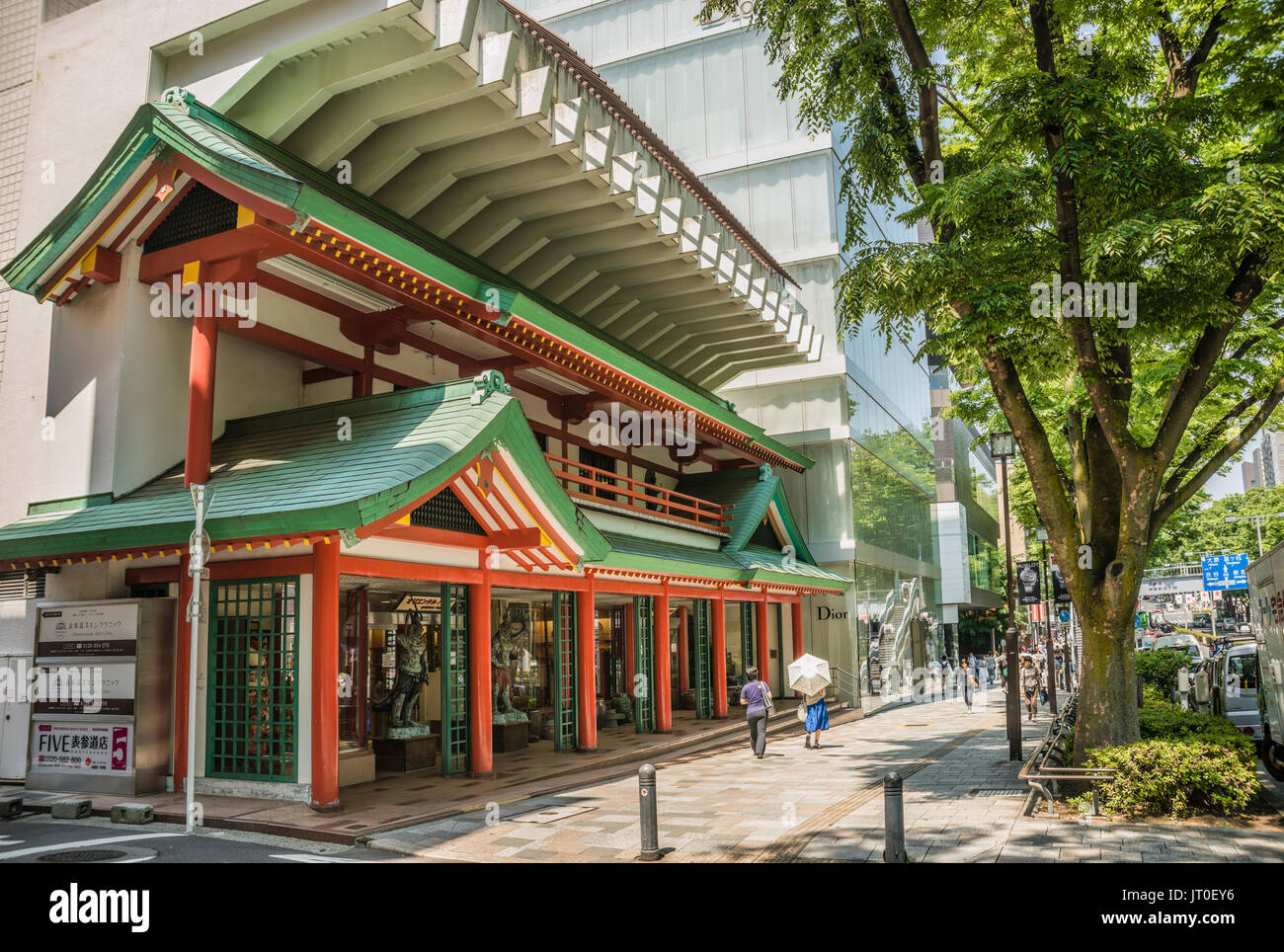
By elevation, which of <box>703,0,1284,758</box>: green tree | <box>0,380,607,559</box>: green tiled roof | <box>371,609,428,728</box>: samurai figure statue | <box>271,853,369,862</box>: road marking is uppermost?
<box>703,0,1284,758</box>: green tree

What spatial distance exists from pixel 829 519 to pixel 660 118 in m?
16.3

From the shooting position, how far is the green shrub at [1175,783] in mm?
10664

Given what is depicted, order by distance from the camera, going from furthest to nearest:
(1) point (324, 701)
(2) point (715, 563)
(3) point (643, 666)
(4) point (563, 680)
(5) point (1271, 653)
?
(2) point (715, 563) → (3) point (643, 666) → (4) point (563, 680) → (5) point (1271, 653) → (1) point (324, 701)

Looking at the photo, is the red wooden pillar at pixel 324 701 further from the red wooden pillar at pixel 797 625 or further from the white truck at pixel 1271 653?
the red wooden pillar at pixel 797 625

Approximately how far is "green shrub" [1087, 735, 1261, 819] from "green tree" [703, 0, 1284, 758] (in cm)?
116

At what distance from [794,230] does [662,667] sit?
1813cm

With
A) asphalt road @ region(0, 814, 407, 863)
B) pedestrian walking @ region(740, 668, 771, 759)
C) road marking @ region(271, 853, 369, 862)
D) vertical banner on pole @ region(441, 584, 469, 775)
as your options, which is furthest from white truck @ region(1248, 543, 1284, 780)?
road marking @ region(271, 853, 369, 862)

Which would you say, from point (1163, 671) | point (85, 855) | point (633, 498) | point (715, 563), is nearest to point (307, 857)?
point (85, 855)

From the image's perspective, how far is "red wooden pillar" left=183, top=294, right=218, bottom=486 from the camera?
1235cm

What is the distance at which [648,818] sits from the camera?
9.16 metres

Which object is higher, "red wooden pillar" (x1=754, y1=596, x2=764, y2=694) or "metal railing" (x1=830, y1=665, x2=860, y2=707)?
"red wooden pillar" (x1=754, y1=596, x2=764, y2=694)

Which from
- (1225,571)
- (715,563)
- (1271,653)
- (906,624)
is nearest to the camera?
(1271,653)

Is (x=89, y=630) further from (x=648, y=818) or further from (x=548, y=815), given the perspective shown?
(x=648, y=818)

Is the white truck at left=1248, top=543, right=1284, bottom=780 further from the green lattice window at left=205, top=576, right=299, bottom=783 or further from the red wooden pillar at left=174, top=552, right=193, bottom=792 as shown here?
the red wooden pillar at left=174, top=552, right=193, bottom=792
